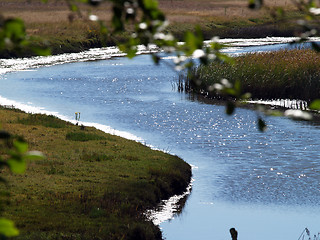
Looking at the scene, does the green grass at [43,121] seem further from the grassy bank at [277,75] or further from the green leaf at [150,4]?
the green leaf at [150,4]

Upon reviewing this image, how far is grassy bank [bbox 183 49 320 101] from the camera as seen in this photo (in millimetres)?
35594

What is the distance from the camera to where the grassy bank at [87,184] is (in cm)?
1242

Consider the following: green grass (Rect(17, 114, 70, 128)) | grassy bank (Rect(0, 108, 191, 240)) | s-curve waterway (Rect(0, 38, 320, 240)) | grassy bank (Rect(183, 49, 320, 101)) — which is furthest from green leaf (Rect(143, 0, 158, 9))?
grassy bank (Rect(183, 49, 320, 101))

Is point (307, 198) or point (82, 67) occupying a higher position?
point (307, 198)

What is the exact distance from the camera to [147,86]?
44.5 m

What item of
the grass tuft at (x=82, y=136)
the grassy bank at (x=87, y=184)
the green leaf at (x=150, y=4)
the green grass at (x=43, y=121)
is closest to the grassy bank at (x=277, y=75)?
the green grass at (x=43, y=121)

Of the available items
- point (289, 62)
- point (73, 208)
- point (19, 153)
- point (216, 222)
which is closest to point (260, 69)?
point (289, 62)

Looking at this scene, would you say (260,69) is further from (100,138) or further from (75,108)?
(100,138)

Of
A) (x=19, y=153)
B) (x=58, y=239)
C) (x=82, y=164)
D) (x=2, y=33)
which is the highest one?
(x=2, y=33)

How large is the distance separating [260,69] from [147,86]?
9.96m

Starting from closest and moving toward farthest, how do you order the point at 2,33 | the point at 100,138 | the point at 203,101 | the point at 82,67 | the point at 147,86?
the point at 2,33 → the point at 100,138 → the point at 203,101 → the point at 147,86 → the point at 82,67

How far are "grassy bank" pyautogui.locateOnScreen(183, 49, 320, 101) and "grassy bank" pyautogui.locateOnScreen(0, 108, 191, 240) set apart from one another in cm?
1389

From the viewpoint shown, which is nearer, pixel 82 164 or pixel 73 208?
pixel 73 208

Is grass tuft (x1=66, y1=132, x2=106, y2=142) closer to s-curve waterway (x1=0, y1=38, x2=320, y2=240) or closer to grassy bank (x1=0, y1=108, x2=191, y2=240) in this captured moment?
grassy bank (x1=0, y1=108, x2=191, y2=240)
